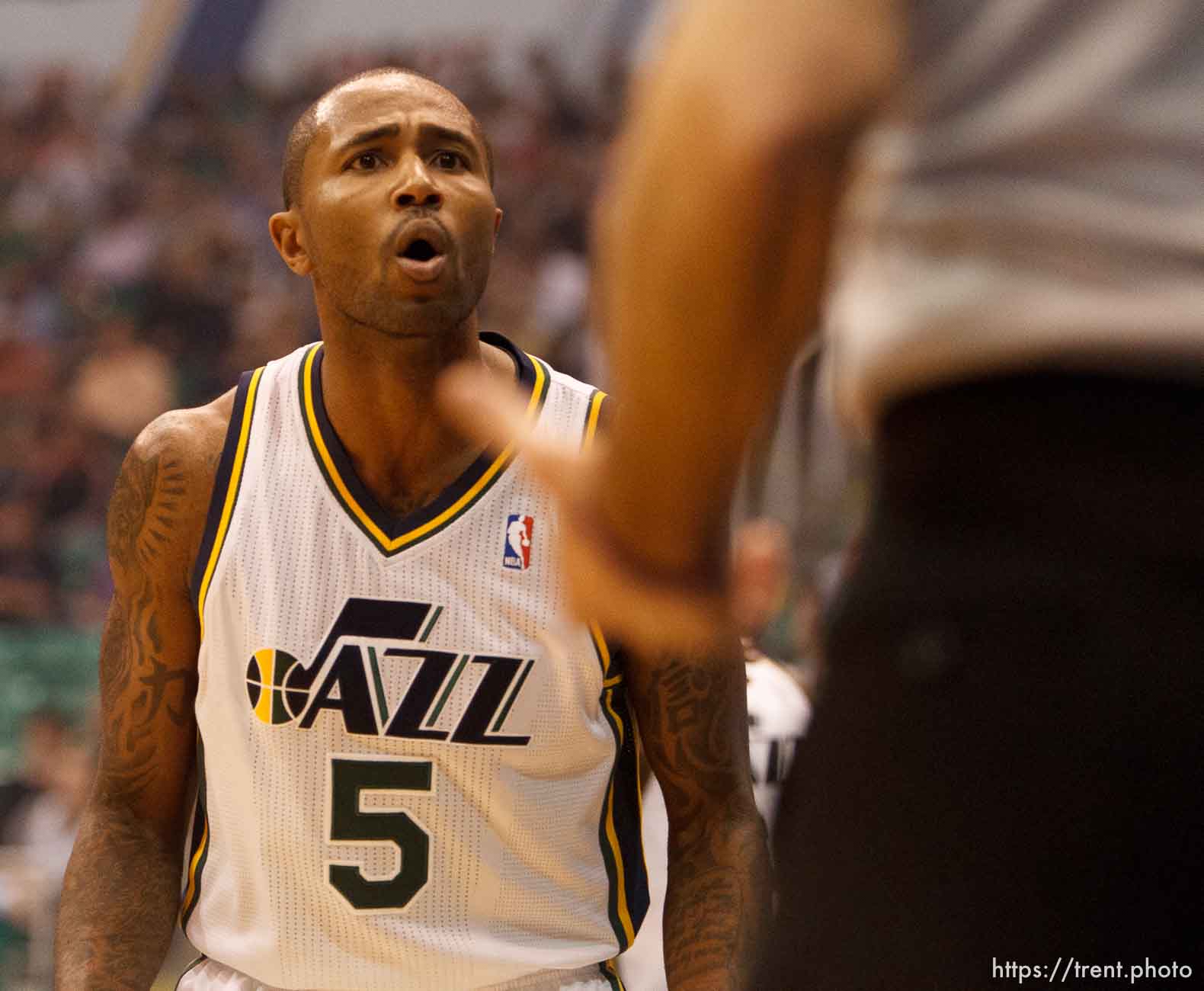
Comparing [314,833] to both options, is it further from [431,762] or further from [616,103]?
[616,103]

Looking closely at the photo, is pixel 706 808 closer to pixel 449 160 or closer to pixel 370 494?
pixel 370 494

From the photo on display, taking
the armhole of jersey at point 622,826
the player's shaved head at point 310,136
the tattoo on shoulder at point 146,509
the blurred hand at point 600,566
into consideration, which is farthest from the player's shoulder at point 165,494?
the blurred hand at point 600,566

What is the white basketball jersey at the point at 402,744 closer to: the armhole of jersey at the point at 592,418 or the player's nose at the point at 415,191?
the armhole of jersey at the point at 592,418

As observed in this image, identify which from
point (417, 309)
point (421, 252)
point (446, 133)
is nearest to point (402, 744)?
point (417, 309)

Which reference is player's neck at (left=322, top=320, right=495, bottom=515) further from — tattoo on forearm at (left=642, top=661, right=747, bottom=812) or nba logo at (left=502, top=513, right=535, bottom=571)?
tattoo on forearm at (left=642, top=661, right=747, bottom=812)

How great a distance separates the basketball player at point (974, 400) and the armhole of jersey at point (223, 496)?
197cm

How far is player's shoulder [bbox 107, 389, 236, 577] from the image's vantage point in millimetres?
3033

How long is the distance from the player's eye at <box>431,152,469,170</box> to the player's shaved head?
0.06 m

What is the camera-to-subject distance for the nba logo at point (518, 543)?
3.00m

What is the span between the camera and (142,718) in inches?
121

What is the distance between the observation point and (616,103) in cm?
1276

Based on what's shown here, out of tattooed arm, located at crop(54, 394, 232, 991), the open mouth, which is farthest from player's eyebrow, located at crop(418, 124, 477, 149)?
tattooed arm, located at crop(54, 394, 232, 991)

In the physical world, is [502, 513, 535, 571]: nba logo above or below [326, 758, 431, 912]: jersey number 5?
above

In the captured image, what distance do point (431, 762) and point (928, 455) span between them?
6.38 feet
